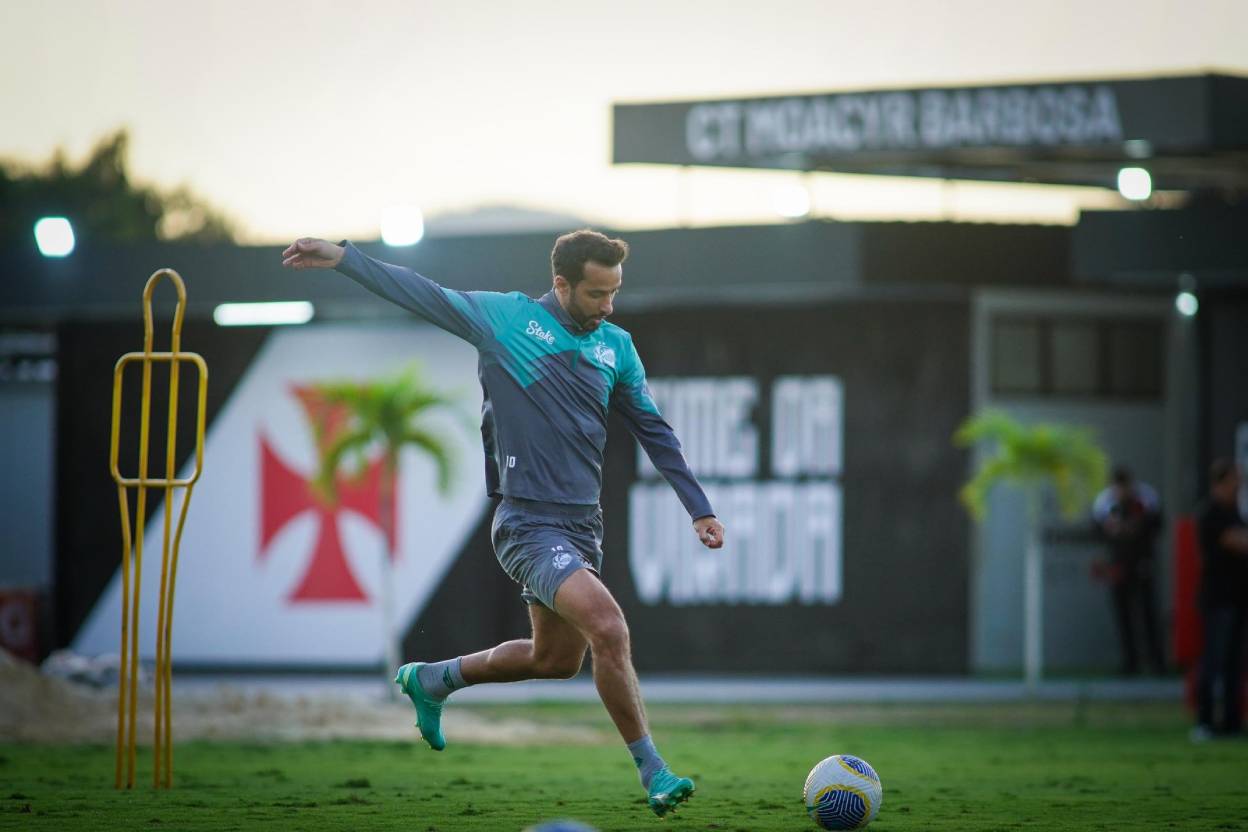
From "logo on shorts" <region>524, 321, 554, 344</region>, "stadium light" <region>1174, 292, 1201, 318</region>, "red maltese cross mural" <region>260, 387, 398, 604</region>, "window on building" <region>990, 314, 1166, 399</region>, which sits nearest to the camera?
"logo on shorts" <region>524, 321, 554, 344</region>

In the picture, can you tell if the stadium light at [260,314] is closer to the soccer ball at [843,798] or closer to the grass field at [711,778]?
the grass field at [711,778]

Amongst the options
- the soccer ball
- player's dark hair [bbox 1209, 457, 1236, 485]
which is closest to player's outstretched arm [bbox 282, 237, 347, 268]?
the soccer ball

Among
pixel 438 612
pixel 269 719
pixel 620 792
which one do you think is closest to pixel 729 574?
pixel 438 612

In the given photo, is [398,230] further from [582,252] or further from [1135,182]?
[582,252]

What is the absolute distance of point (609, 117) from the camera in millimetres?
21672

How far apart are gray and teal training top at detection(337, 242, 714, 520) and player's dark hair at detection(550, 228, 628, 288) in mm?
144

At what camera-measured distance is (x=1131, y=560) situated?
20.0m

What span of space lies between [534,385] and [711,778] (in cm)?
387

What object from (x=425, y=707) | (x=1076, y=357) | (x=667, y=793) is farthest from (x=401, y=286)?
(x=1076, y=357)

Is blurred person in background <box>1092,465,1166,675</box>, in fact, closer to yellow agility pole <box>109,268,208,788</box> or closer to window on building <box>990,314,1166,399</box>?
window on building <box>990,314,1166,399</box>

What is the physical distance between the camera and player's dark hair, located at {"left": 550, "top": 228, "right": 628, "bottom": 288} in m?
7.54

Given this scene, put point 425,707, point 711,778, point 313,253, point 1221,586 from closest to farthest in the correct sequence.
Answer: point 313,253
point 425,707
point 711,778
point 1221,586

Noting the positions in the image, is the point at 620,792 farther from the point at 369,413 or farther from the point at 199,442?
the point at 369,413

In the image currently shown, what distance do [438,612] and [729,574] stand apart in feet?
10.6
